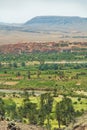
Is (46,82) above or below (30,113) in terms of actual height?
below

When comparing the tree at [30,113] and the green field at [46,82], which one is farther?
the green field at [46,82]

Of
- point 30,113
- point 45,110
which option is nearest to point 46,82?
point 45,110

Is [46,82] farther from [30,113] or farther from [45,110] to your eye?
[30,113]

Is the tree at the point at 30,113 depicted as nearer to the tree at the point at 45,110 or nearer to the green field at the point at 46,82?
the tree at the point at 45,110

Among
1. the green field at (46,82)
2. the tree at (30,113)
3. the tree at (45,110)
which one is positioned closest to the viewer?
the tree at (30,113)

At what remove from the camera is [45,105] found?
7181cm

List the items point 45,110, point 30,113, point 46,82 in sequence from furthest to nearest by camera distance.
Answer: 1. point 46,82
2. point 45,110
3. point 30,113

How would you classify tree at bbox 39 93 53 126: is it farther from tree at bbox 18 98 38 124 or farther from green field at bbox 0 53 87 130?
green field at bbox 0 53 87 130

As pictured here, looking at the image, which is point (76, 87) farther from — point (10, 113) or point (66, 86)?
point (10, 113)

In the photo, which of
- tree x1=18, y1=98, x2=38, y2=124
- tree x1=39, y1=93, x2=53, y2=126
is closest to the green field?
tree x1=39, y1=93, x2=53, y2=126

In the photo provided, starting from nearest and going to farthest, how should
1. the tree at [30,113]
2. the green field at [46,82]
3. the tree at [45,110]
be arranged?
the tree at [30,113]
the tree at [45,110]
the green field at [46,82]

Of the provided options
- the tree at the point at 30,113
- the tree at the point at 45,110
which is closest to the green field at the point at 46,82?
the tree at the point at 45,110

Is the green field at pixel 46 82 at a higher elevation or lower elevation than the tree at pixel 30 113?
lower

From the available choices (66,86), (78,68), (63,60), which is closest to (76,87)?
(66,86)
